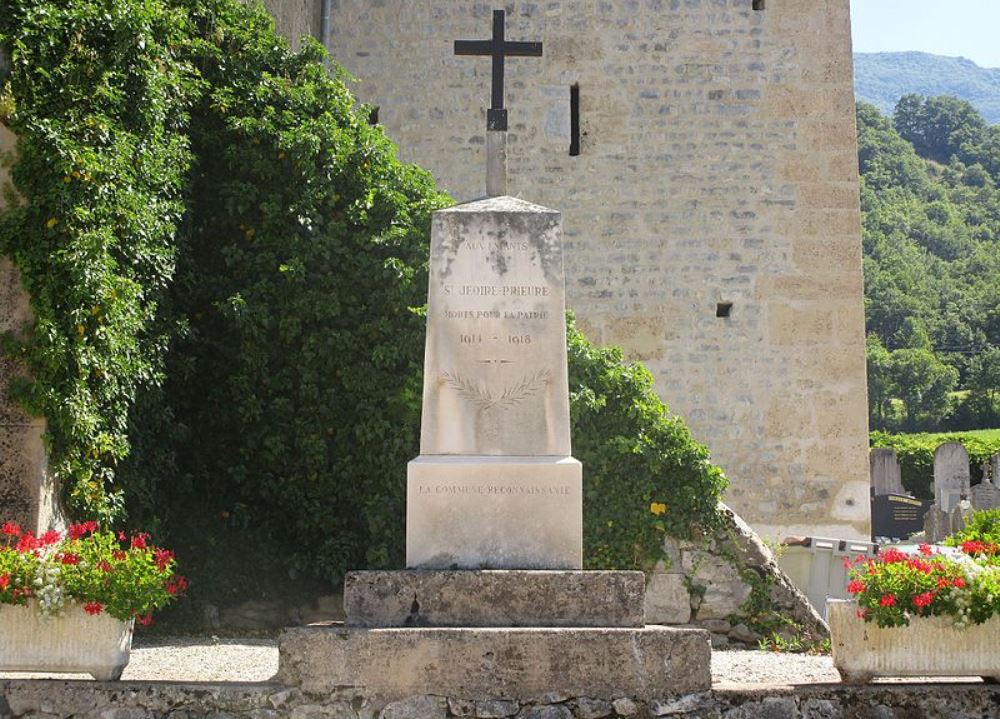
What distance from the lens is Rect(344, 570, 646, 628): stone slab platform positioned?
5.38 m

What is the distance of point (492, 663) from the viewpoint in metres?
5.13

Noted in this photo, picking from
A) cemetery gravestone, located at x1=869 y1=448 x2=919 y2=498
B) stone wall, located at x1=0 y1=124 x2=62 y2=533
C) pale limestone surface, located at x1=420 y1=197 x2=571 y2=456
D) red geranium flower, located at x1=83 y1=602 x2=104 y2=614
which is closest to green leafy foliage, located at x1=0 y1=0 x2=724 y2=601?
stone wall, located at x1=0 y1=124 x2=62 y2=533

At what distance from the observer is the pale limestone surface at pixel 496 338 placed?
575 centimetres

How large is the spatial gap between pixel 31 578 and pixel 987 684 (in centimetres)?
413

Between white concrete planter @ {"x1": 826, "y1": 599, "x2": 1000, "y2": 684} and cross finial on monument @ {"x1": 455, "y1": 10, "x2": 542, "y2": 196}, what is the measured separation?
275cm

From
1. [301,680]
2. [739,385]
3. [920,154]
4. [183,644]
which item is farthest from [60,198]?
[920,154]

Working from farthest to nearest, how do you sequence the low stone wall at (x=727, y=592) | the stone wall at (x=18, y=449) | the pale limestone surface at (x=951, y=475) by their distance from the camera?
the pale limestone surface at (x=951, y=475) < the low stone wall at (x=727, y=592) < the stone wall at (x=18, y=449)

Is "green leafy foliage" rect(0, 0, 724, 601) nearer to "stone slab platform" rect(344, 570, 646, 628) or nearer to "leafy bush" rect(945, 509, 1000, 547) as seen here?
"leafy bush" rect(945, 509, 1000, 547)

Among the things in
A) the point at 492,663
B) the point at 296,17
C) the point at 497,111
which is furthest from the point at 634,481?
the point at 296,17

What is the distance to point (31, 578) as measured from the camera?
514 centimetres

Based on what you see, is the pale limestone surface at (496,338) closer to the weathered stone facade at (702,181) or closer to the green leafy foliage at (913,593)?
Result: the green leafy foliage at (913,593)

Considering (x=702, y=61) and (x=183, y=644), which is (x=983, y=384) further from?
(x=183, y=644)

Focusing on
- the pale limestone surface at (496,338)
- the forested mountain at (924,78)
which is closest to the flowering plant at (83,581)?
the pale limestone surface at (496,338)

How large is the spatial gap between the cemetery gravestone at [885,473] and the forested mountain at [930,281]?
21986mm
